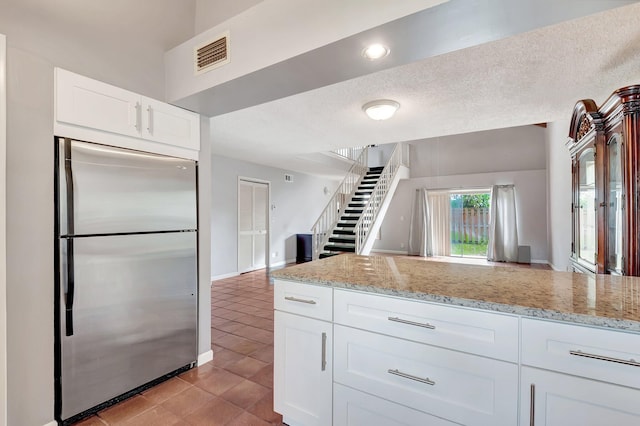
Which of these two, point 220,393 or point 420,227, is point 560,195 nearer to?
point 420,227

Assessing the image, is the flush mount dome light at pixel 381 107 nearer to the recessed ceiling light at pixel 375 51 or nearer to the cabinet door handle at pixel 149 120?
the recessed ceiling light at pixel 375 51

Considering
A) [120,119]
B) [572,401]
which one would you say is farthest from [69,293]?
[572,401]

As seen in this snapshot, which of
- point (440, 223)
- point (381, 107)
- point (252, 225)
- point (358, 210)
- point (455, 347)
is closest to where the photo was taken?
point (455, 347)

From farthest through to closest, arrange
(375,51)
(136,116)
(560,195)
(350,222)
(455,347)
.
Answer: (350,222)
(560,195)
(136,116)
(375,51)
(455,347)

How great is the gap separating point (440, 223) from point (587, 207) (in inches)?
232

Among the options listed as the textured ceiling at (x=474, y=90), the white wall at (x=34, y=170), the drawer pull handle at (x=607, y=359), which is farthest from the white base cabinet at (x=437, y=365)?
the textured ceiling at (x=474, y=90)

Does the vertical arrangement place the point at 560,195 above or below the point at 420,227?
above

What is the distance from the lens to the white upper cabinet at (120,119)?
1.69 metres

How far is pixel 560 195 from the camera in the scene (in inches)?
214

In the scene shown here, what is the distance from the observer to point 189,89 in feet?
6.77

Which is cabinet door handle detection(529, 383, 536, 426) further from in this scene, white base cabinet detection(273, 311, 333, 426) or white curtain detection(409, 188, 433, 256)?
white curtain detection(409, 188, 433, 256)

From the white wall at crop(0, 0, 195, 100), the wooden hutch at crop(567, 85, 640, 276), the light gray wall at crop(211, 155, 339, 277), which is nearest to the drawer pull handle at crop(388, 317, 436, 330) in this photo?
the wooden hutch at crop(567, 85, 640, 276)

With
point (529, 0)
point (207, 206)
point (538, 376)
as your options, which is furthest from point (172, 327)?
point (529, 0)

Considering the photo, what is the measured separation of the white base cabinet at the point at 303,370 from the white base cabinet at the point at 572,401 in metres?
0.84
